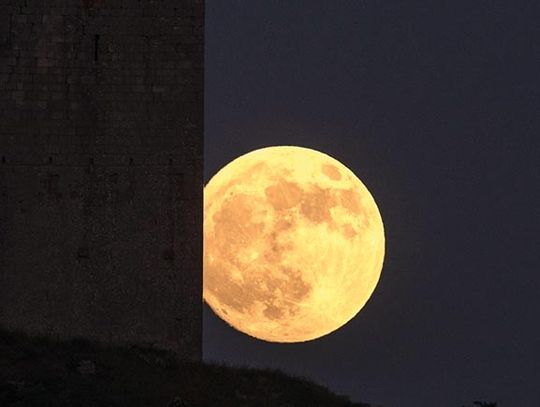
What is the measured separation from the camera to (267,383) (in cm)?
2305

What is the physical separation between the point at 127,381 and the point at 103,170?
5.80 meters

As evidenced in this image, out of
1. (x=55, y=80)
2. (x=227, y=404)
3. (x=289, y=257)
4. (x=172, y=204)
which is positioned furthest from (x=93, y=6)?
(x=227, y=404)

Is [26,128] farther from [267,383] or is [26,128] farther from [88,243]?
[267,383]

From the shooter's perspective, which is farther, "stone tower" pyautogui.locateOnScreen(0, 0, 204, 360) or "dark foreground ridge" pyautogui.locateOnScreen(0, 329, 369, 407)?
"stone tower" pyautogui.locateOnScreen(0, 0, 204, 360)

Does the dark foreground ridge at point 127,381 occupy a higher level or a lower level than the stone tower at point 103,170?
lower

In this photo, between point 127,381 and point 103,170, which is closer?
point 127,381

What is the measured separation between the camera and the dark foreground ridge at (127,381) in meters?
18.9

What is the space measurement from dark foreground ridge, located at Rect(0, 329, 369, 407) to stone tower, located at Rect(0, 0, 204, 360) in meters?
1.29

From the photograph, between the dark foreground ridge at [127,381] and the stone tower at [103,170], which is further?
the stone tower at [103,170]

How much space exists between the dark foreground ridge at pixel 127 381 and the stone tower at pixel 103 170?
1288 millimetres

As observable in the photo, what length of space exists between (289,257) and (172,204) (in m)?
4.62

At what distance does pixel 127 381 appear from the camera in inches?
798

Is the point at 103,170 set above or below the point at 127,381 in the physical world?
above

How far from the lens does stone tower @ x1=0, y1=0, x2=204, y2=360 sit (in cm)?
2428
